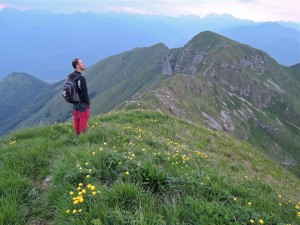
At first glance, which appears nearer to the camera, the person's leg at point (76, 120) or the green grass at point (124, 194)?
the green grass at point (124, 194)

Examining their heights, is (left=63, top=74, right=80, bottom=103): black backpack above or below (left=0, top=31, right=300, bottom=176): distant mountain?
above

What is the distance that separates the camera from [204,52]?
650ft

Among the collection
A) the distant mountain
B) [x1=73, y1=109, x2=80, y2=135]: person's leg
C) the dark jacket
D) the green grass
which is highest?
the dark jacket

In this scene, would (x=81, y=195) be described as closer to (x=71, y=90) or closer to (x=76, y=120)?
(x=71, y=90)

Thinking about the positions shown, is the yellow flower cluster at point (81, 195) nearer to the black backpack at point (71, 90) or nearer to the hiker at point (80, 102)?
the black backpack at point (71, 90)

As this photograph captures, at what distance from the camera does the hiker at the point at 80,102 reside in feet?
37.9

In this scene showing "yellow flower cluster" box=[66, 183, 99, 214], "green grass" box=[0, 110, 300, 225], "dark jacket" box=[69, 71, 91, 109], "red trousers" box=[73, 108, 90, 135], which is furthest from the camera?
"red trousers" box=[73, 108, 90, 135]

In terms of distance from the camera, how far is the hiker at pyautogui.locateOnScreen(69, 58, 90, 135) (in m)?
11.5

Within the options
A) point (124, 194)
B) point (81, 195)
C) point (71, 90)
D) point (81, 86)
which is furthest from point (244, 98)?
point (81, 195)

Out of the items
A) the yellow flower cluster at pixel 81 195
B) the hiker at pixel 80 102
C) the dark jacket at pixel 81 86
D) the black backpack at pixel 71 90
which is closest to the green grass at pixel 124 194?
the yellow flower cluster at pixel 81 195

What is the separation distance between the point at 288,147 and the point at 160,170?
13454 cm

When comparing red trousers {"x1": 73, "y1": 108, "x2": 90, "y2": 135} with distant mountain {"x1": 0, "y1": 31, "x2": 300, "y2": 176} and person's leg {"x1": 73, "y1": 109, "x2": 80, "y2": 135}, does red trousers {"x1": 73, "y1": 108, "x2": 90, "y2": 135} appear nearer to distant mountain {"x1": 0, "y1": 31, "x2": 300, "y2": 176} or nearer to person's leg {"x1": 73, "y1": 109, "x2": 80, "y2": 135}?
person's leg {"x1": 73, "y1": 109, "x2": 80, "y2": 135}

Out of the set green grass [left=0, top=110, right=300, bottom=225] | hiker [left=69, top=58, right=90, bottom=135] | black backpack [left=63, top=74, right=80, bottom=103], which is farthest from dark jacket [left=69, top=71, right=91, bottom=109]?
green grass [left=0, top=110, right=300, bottom=225]

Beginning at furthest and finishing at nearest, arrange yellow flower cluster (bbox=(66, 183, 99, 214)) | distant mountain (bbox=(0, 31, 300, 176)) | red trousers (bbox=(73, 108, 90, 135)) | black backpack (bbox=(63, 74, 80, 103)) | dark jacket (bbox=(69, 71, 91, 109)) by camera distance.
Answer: distant mountain (bbox=(0, 31, 300, 176)) → red trousers (bbox=(73, 108, 90, 135)) → dark jacket (bbox=(69, 71, 91, 109)) → black backpack (bbox=(63, 74, 80, 103)) → yellow flower cluster (bbox=(66, 183, 99, 214))
